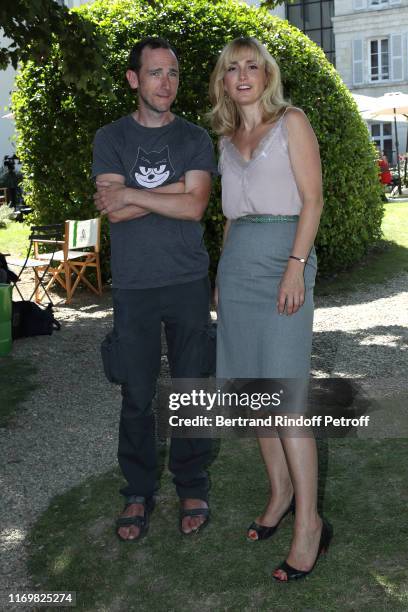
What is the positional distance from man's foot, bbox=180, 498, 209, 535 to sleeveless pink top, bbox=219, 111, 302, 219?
139 cm

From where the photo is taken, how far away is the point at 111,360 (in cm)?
363

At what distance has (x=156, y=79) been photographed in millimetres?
3539

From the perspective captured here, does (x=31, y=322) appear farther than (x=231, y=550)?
Yes

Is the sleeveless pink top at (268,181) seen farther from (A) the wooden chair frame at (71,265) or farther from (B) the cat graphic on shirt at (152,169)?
(A) the wooden chair frame at (71,265)

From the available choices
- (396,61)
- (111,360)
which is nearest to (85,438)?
(111,360)

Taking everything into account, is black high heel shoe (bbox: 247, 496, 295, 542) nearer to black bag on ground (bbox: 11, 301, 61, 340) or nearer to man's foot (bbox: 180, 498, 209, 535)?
man's foot (bbox: 180, 498, 209, 535)

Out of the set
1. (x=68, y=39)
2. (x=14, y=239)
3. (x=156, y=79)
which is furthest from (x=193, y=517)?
(x=14, y=239)

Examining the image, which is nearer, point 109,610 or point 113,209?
point 109,610

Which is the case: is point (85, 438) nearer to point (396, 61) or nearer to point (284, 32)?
point (284, 32)

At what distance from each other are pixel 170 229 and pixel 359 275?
26.9 feet

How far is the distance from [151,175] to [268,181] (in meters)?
0.59

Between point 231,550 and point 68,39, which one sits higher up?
point 68,39

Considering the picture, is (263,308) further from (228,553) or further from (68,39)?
(68,39)

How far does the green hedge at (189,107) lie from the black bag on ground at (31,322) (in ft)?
8.24
